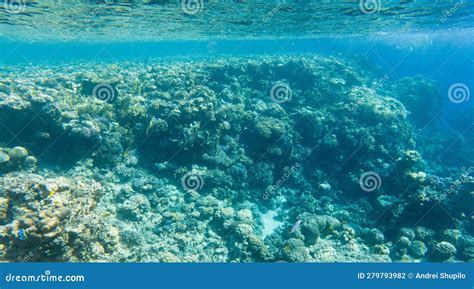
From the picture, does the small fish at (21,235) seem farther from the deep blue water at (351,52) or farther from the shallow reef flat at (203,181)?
the deep blue water at (351,52)

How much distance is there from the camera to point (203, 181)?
1105cm

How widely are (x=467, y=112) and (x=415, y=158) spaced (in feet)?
81.1

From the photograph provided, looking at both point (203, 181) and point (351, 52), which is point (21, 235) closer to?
point (203, 181)

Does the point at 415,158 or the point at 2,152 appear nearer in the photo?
the point at 2,152

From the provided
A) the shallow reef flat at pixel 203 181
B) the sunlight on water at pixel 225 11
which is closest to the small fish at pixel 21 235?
the shallow reef flat at pixel 203 181

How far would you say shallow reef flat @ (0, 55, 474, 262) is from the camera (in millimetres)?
7383

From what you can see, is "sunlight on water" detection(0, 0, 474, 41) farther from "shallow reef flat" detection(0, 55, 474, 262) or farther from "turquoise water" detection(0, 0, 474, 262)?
"shallow reef flat" detection(0, 55, 474, 262)

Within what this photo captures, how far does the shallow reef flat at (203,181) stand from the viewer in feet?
24.2

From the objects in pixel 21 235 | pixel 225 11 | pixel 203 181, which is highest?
pixel 225 11

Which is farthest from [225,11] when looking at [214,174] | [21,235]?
[21,235]

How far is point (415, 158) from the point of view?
39.4 feet

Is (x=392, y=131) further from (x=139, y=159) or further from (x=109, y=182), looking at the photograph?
(x=109, y=182)

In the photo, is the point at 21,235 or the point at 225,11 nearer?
the point at 21,235
